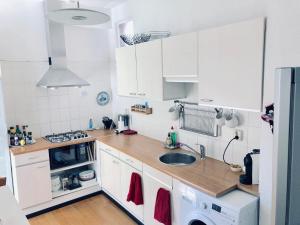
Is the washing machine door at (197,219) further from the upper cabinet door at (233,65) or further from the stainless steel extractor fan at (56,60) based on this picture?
the stainless steel extractor fan at (56,60)

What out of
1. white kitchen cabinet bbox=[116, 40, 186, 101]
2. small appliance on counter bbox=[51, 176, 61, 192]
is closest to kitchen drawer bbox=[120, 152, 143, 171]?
white kitchen cabinet bbox=[116, 40, 186, 101]

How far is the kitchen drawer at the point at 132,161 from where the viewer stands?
101 inches

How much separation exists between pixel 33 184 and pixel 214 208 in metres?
2.24

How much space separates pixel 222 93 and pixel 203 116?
2.16 ft

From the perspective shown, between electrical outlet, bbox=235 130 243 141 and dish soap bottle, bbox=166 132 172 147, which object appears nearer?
electrical outlet, bbox=235 130 243 141

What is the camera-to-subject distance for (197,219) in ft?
6.23

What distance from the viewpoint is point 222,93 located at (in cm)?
190

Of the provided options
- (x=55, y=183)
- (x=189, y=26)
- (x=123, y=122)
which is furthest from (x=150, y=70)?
(x=55, y=183)

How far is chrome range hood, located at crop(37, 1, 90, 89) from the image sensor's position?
324cm

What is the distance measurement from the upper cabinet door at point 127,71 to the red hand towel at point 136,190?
3.13 feet

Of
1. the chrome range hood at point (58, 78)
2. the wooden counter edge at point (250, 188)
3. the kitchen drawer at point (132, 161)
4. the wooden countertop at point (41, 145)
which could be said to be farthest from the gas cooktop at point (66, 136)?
the wooden counter edge at point (250, 188)

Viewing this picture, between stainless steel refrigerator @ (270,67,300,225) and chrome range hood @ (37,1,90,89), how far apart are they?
281cm

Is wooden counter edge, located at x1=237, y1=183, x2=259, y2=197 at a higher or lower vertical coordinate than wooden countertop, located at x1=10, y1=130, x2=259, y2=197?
lower

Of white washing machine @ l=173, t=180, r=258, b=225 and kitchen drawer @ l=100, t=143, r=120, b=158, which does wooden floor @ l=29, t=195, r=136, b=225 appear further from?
white washing machine @ l=173, t=180, r=258, b=225
